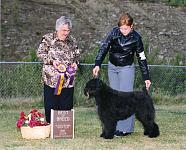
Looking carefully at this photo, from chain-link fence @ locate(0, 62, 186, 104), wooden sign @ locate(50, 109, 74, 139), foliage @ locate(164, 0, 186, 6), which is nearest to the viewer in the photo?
wooden sign @ locate(50, 109, 74, 139)

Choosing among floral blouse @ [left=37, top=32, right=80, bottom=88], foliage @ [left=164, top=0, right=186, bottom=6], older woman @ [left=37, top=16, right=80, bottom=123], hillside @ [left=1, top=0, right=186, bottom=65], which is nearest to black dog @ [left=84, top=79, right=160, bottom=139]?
older woman @ [left=37, top=16, right=80, bottom=123]

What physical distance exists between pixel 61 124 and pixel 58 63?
90cm

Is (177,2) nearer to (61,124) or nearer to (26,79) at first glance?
(26,79)

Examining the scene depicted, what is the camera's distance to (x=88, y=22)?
21.7 metres

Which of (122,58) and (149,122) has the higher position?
(122,58)

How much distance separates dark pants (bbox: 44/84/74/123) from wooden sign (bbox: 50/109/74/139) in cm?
22

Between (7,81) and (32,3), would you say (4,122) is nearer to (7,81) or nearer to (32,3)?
(7,81)

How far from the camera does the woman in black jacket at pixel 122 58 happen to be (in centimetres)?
798

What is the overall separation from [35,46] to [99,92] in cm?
1201

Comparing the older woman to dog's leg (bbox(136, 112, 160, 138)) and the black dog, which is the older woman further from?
dog's leg (bbox(136, 112, 160, 138))

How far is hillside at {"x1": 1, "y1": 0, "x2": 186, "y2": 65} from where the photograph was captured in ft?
64.9

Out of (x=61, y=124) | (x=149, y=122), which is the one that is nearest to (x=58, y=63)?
(x=61, y=124)

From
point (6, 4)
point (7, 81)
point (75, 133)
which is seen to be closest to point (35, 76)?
point (7, 81)

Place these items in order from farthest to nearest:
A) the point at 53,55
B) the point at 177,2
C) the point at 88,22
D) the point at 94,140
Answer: the point at 177,2 → the point at 88,22 → the point at 53,55 → the point at 94,140
